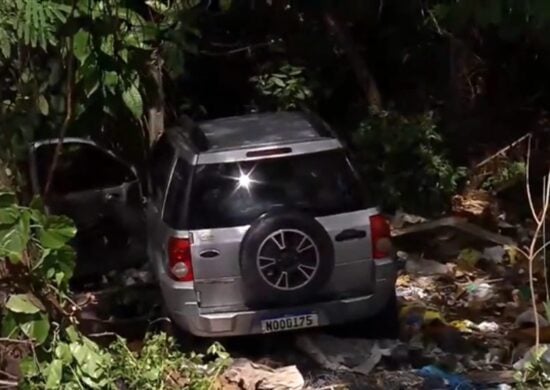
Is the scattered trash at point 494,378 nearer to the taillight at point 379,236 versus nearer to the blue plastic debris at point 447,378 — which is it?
the blue plastic debris at point 447,378

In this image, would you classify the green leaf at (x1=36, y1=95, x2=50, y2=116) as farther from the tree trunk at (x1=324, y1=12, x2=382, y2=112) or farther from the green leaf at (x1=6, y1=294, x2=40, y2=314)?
the tree trunk at (x1=324, y1=12, x2=382, y2=112)

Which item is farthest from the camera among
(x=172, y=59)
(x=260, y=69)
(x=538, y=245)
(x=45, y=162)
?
(x=260, y=69)

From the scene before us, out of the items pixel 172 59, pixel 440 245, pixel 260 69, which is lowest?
pixel 440 245

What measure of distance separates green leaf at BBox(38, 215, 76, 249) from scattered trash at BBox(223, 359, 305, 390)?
1.80m

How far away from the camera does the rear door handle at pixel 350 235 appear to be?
8.06m

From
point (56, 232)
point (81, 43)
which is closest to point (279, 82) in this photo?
point (81, 43)

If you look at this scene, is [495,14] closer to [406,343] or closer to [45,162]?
[406,343]

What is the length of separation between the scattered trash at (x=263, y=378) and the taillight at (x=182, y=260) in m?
0.67

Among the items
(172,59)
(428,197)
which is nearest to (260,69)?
(428,197)

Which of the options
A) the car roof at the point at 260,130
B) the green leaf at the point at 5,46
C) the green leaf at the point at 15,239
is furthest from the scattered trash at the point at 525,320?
the green leaf at the point at 5,46

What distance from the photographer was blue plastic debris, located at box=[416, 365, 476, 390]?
24.4ft

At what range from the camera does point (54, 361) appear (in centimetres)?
639

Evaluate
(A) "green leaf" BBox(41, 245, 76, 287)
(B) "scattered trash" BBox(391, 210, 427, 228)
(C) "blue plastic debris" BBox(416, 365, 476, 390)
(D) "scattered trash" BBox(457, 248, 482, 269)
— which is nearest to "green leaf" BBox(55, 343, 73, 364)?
(A) "green leaf" BBox(41, 245, 76, 287)

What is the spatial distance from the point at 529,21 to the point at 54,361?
298 centimetres
